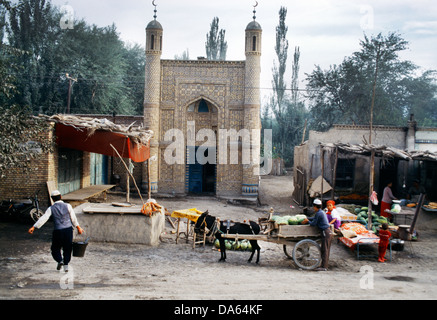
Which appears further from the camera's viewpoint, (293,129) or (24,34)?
(293,129)

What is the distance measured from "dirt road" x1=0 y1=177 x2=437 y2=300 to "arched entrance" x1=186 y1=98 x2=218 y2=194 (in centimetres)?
1000

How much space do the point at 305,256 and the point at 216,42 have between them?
39088mm

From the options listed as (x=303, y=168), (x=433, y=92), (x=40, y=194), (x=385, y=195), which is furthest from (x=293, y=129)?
(x=40, y=194)

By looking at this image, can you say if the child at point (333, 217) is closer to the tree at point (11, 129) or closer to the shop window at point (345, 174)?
the tree at point (11, 129)

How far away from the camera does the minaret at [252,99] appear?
762 inches

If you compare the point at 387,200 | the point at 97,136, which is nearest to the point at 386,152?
the point at 387,200

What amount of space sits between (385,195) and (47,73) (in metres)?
26.3

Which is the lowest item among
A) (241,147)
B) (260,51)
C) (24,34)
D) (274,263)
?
(274,263)

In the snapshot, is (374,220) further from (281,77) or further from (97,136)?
(281,77)

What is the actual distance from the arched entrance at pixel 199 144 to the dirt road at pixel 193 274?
1000cm

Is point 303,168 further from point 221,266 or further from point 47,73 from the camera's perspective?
point 47,73

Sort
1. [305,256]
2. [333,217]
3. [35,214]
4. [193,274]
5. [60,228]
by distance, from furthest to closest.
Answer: [35,214], [333,217], [305,256], [193,274], [60,228]

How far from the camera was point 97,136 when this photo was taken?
1193 centimetres
